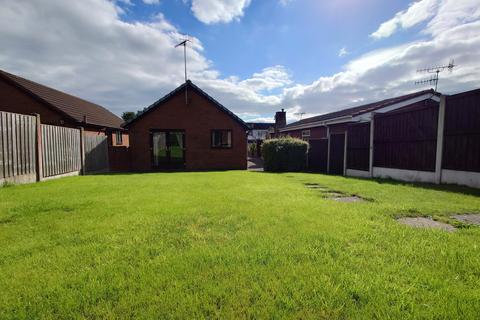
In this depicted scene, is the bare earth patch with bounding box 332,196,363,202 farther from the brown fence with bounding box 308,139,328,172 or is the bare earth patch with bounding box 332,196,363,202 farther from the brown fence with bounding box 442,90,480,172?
the brown fence with bounding box 308,139,328,172

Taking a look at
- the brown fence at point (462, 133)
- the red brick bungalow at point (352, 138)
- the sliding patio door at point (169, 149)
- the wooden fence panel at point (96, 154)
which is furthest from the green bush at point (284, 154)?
the wooden fence panel at point (96, 154)

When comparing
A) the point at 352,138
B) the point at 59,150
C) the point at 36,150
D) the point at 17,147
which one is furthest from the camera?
the point at 352,138

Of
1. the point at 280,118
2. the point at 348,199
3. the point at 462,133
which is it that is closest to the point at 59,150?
the point at 348,199

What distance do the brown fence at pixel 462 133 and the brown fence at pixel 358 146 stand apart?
11.9ft

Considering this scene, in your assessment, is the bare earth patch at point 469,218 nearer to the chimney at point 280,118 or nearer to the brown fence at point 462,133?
the brown fence at point 462,133

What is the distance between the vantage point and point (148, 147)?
16.2 metres

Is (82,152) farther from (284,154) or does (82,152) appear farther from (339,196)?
(339,196)

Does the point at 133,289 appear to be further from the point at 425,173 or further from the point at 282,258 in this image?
the point at 425,173

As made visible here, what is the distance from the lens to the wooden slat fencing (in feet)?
25.2

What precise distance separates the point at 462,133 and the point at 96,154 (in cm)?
1651

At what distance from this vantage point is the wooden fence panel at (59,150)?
31.9ft

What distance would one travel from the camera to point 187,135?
16547 millimetres

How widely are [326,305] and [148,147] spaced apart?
15.9 meters

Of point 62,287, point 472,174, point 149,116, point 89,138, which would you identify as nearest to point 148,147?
point 149,116
